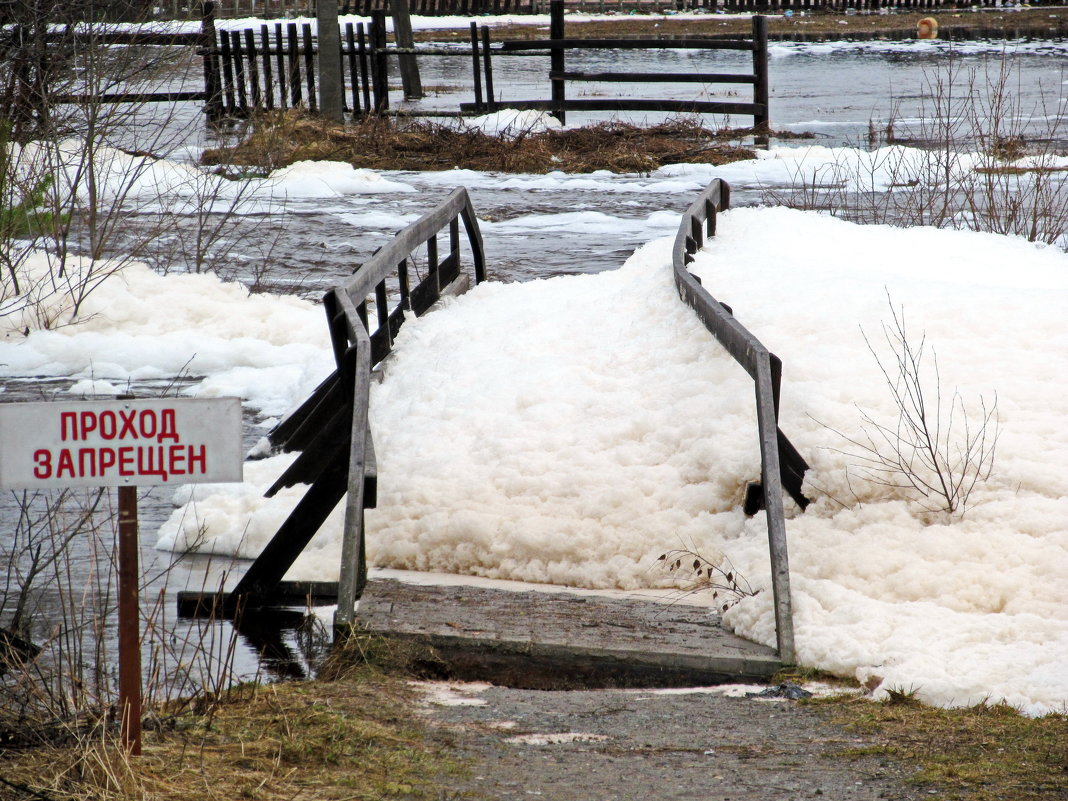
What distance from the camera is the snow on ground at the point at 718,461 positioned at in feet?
14.8

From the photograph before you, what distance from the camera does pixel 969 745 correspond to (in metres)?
3.55

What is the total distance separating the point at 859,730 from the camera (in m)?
3.73


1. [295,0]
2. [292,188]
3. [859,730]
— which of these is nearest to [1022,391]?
[859,730]

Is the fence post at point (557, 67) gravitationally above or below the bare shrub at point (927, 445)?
above

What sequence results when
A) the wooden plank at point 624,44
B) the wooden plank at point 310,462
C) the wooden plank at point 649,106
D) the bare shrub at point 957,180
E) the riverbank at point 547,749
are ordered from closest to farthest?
the riverbank at point 547,749
the wooden plank at point 310,462
the bare shrub at point 957,180
the wooden plank at point 624,44
the wooden plank at point 649,106

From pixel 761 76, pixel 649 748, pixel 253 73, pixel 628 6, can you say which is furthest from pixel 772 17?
pixel 649 748

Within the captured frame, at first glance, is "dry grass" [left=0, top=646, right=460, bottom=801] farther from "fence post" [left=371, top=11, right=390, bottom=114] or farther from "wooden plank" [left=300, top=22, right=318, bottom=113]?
"fence post" [left=371, top=11, right=390, bottom=114]

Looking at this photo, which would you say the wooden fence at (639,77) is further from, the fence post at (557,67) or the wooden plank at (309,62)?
the wooden plank at (309,62)

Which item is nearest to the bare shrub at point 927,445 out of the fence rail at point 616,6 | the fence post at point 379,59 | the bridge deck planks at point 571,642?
the bridge deck planks at point 571,642

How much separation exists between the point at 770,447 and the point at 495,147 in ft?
48.0

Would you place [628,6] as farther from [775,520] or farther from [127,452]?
[127,452]

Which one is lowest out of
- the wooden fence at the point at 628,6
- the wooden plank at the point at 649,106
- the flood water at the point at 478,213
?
the flood water at the point at 478,213

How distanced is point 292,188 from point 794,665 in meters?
13.1

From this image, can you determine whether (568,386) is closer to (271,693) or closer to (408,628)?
(408,628)
